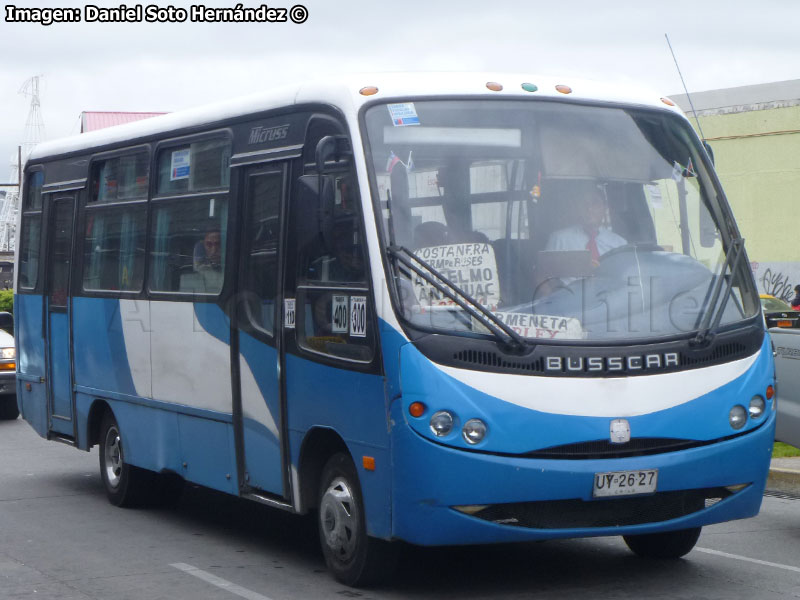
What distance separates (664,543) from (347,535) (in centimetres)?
201

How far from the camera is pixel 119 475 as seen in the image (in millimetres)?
10695

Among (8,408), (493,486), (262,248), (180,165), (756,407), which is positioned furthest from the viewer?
(8,408)

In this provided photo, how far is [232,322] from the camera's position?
8.52 meters

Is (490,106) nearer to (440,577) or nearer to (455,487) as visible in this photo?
(455,487)

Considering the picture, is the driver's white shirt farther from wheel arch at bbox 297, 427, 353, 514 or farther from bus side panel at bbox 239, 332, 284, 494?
bus side panel at bbox 239, 332, 284, 494

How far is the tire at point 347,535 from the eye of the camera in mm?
7145

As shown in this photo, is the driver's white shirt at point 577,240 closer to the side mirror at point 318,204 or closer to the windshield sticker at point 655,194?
the windshield sticker at point 655,194

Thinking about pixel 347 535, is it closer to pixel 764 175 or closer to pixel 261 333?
pixel 261 333

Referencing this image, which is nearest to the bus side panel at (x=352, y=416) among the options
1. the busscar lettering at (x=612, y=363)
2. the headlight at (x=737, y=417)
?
the busscar lettering at (x=612, y=363)

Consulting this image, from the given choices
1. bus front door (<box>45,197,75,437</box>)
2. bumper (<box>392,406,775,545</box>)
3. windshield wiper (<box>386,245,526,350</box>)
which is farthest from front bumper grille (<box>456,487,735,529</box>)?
bus front door (<box>45,197,75,437</box>)

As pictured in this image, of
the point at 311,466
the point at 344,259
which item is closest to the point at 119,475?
the point at 311,466

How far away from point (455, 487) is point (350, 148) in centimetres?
188

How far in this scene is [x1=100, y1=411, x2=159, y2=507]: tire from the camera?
10523 millimetres

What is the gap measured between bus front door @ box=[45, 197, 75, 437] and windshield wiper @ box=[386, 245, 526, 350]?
5211 mm
